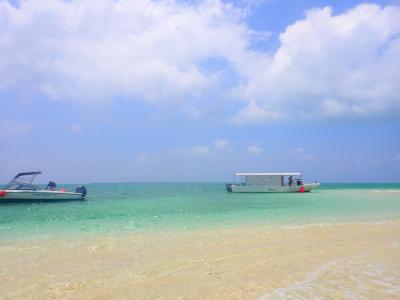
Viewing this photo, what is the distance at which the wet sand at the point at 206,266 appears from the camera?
729 cm

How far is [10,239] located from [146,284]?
9.85m

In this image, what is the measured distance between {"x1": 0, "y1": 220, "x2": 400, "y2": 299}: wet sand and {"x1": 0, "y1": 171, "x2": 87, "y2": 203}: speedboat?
28938 millimetres

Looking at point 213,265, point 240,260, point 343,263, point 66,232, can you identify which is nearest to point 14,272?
point 213,265

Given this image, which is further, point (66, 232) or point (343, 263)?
point (66, 232)

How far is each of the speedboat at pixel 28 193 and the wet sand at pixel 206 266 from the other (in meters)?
28.9

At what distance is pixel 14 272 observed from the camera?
30.2 ft

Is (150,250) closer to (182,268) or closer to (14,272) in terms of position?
(182,268)

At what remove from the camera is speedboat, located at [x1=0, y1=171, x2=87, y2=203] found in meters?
39.8

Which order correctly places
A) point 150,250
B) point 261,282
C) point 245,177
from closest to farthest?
point 261,282 < point 150,250 < point 245,177

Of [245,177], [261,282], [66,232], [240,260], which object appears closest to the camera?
[261,282]

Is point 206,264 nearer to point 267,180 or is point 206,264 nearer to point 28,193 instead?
point 28,193

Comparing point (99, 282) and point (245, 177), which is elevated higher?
point (245, 177)

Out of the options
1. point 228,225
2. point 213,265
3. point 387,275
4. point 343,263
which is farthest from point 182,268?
point 228,225

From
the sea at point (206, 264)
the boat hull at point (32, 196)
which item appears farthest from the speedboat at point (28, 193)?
the sea at point (206, 264)
